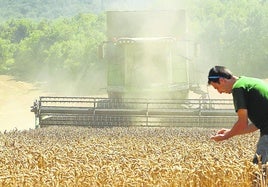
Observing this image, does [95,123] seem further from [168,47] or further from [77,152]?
[77,152]

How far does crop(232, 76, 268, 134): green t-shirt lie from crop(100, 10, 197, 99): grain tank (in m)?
12.3

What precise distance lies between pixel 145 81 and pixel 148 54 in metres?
0.91

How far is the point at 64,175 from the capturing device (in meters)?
6.49

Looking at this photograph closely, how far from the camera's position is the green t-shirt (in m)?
6.12

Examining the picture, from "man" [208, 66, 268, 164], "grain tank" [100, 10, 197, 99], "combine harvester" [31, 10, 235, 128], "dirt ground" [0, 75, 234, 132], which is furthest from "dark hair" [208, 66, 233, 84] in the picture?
"dirt ground" [0, 75, 234, 132]

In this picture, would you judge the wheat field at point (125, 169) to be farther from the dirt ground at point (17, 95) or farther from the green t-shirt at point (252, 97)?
the dirt ground at point (17, 95)

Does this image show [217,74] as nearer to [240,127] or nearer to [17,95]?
[240,127]

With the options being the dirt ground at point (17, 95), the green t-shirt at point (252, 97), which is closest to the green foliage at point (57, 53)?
the dirt ground at point (17, 95)

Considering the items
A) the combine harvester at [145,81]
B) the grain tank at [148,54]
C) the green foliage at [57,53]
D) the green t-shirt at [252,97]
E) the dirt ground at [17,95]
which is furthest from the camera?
the green foliage at [57,53]

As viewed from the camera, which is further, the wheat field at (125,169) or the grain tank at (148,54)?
the grain tank at (148,54)

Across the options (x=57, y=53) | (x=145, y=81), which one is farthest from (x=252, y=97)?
(x=57, y=53)

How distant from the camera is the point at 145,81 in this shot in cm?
1878

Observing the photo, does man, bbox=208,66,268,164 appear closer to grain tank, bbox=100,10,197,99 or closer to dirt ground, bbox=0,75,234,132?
grain tank, bbox=100,10,197,99

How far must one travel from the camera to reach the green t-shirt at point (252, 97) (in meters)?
6.12
